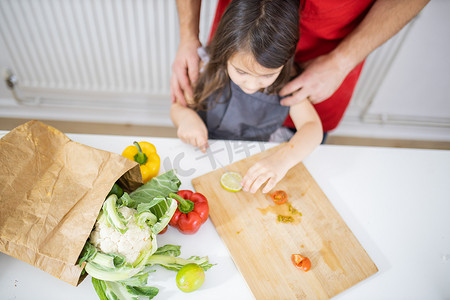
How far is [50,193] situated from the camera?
764 millimetres

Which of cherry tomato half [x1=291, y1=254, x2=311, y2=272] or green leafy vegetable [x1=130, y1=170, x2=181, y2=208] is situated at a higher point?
green leafy vegetable [x1=130, y1=170, x2=181, y2=208]

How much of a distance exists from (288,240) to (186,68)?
74cm

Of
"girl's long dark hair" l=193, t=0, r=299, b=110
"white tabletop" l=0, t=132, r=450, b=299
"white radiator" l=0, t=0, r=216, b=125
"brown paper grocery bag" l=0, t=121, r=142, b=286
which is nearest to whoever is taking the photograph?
"brown paper grocery bag" l=0, t=121, r=142, b=286

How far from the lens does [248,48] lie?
3.19ft

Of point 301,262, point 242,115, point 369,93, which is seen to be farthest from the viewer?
point 369,93

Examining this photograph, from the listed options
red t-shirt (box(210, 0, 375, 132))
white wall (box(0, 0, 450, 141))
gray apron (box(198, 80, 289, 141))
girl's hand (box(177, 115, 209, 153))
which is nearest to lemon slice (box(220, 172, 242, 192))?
girl's hand (box(177, 115, 209, 153))

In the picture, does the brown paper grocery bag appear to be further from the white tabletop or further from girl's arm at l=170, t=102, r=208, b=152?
girl's arm at l=170, t=102, r=208, b=152

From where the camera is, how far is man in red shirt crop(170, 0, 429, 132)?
111 centimetres

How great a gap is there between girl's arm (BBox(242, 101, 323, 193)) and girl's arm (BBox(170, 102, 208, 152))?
8.4 inches

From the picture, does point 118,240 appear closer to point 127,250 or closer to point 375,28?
point 127,250

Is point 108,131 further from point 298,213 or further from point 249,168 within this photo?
point 298,213

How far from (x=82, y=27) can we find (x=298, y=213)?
1.39 meters

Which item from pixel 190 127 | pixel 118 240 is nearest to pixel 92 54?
pixel 190 127

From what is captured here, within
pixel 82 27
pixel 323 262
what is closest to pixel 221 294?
pixel 323 262
